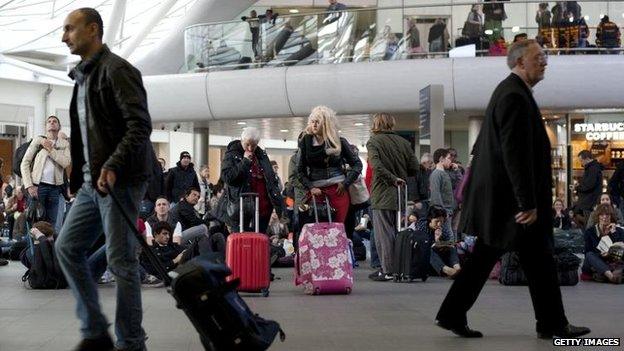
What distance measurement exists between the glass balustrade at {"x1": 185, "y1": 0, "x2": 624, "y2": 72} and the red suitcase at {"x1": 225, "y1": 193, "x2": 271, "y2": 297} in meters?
14.8

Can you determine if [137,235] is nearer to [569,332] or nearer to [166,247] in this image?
[569,332]

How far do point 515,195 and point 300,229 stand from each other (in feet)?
17.8

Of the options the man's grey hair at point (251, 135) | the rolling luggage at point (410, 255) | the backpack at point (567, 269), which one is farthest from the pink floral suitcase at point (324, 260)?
the backpack at point (567, 269)

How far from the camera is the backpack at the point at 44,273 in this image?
11797 millimetres

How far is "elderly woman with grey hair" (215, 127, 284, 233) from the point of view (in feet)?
37.8

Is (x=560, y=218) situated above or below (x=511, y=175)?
below

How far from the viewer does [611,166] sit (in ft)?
93.4

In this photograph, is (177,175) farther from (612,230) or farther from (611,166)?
(611,166)

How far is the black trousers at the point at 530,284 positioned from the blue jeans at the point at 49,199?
27.2ft

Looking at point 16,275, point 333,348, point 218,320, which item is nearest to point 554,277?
point 333,348

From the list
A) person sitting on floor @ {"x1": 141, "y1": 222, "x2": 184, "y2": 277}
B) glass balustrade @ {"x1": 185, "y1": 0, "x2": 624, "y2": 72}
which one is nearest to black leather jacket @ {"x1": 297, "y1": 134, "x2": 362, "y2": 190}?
person sitting on floor @ {"x1": 141, "y1": 222, "x2": 184, "y2": 277}

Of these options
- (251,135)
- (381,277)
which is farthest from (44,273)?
(381,277)

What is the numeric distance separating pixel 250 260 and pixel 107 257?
471 cm

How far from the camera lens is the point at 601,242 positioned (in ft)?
45.4
